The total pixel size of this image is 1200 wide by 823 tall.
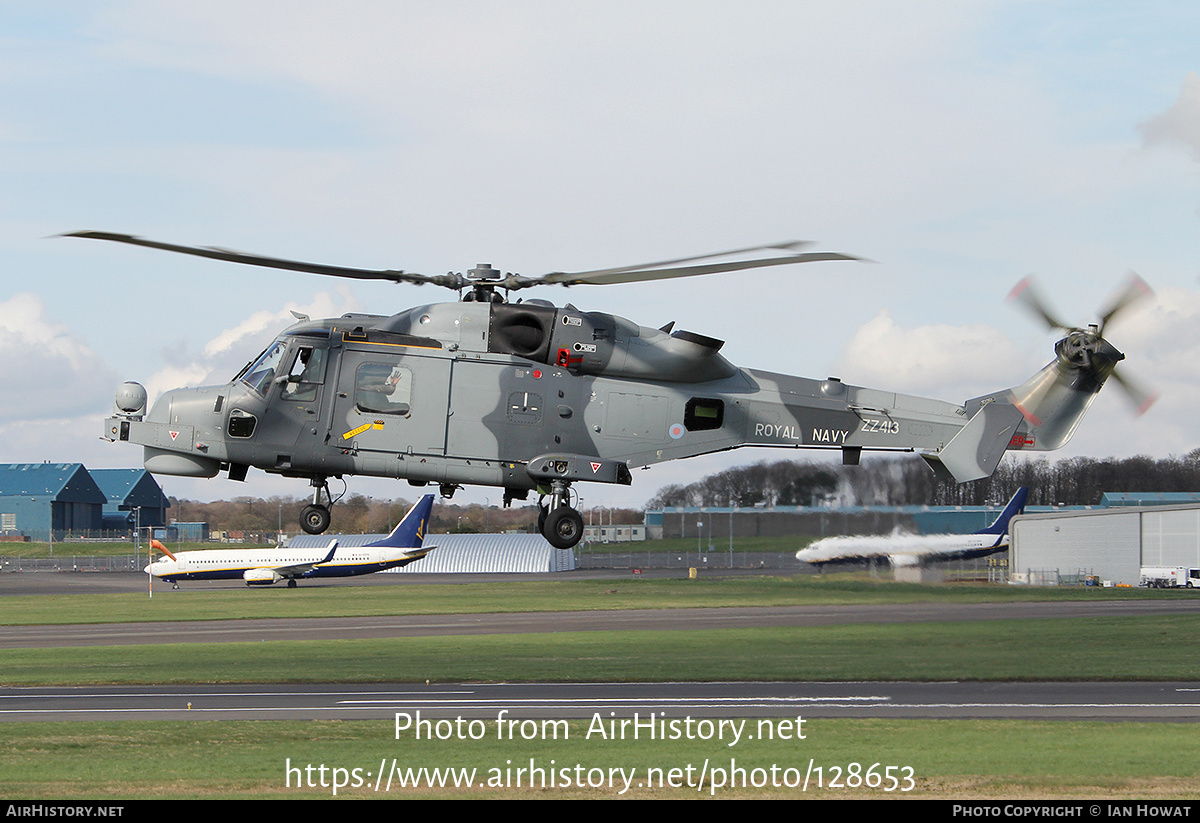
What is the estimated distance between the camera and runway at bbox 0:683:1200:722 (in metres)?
34.3

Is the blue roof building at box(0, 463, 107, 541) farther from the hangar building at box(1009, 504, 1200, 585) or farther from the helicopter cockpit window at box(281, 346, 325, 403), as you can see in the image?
the helicopter cockpit window at box(281, 346, 325, 403)

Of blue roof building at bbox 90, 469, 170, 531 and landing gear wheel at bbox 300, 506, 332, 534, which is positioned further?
blue roof building at bbox 90, 469, 170, 531

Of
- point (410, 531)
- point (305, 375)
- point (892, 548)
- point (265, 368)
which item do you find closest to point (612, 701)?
point (892, 548)

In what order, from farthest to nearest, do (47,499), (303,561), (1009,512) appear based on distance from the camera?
(47,499)
(303,561)
(1009,512)

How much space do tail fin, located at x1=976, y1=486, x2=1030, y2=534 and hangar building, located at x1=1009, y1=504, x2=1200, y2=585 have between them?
2436cm

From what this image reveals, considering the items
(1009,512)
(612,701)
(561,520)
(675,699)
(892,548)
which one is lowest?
(612,701)

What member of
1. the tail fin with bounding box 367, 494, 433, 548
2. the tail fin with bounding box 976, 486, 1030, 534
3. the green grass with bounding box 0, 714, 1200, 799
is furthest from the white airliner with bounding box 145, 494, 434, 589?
the tail fin with bounding box 976, 486, 1030, 534

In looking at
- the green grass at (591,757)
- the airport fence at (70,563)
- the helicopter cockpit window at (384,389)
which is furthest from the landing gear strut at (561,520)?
the airport fence at (70,563)

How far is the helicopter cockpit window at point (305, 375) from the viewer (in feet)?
66.7

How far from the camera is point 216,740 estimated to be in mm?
30062

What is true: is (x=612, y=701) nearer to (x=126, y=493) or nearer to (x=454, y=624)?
(x=454, y=624)

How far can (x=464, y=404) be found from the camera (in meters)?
20.2

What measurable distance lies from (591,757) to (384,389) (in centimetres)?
1138

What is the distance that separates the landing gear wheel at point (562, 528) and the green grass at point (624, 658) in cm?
1704
